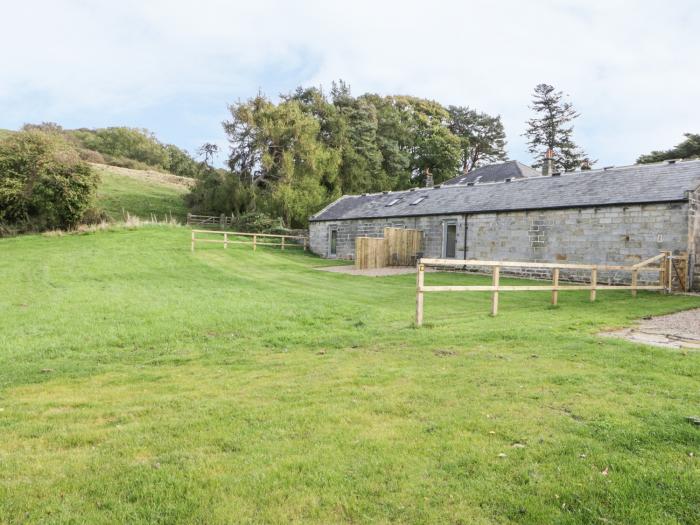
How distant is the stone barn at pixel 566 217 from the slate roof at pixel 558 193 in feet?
0.11

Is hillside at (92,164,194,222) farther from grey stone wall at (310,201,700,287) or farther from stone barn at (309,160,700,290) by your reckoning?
grey stone wall at (310,201,700,287)

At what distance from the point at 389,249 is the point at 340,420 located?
18.3m

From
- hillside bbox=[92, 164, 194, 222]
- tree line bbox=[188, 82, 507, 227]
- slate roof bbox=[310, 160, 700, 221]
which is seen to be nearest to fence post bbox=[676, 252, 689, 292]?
slate roof bbox=[310, 160, 700, 221]

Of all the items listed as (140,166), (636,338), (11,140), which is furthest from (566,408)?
(140,166)

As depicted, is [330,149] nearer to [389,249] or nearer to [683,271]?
[389,249]

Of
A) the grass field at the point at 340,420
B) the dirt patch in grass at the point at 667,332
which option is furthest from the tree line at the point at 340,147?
the grass field at the point at 340,420

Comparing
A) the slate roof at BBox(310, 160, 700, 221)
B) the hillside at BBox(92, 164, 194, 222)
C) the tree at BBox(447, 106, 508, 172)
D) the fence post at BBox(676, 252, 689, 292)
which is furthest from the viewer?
the tree at BBox(447, 106, 508, 172)

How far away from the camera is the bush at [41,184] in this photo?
27875 millimetres

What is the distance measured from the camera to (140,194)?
45125mm

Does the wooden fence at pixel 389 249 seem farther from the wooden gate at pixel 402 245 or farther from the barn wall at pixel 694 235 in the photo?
the barn wall at pixel 694 235

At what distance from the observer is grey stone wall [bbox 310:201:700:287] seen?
49.0ft

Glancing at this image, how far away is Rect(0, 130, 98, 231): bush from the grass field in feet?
74.2

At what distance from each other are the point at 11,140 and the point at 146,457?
34.1 m

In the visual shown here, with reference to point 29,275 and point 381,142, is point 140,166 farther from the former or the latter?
point 29,275
